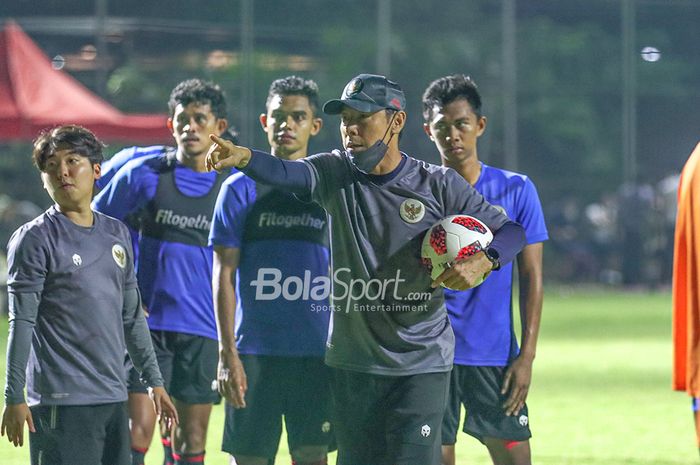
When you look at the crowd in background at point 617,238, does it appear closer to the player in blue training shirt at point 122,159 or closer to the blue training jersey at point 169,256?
the player in blue training shirt at point 122,159

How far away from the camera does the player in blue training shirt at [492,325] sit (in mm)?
6355

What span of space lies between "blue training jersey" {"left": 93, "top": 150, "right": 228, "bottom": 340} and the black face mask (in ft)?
6.21

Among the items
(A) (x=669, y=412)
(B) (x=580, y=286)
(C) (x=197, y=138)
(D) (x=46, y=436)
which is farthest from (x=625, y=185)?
(D) (x=46, y=436)

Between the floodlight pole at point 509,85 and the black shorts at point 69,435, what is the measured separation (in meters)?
23.5

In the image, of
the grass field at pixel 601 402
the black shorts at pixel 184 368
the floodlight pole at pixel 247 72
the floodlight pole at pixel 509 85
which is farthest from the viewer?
the floodlight pole at pixel 509 85

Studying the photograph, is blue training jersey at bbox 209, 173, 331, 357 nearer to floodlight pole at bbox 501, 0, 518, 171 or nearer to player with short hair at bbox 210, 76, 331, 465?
player with short hair at bbox 210, 76, 331, 465

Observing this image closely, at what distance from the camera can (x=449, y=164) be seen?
6531 mm

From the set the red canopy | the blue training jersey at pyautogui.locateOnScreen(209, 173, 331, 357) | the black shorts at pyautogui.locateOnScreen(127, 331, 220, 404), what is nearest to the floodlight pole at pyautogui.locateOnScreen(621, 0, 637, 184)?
the red canopy

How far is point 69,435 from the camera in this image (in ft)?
16.6

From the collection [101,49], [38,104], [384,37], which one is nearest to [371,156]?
[38,104]

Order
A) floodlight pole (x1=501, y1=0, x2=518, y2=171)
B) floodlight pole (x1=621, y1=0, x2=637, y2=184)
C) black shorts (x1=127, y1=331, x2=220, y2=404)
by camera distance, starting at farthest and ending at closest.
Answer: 1. floodlight pole (x1=621, y1=0, x2=637, y2=184)
2. floodlight pole (x1=501, y1=0, x2=518, y2=171)
3. black shorts (x1=127, y1=331, x2=220, y2=404)

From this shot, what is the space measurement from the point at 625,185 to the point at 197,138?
22792mm

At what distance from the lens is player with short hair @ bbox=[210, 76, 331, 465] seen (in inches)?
252

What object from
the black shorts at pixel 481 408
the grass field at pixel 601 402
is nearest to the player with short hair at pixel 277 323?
the black shorts at pixel 481 408
